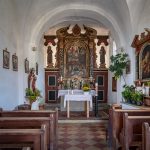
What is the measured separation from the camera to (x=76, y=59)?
15.4 metres

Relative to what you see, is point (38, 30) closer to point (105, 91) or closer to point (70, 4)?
point (70, 4)

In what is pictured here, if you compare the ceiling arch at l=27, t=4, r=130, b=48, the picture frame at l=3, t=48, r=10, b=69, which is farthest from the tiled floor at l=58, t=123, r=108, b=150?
the ceiling arch at l=27, t=4, r=130, b=48

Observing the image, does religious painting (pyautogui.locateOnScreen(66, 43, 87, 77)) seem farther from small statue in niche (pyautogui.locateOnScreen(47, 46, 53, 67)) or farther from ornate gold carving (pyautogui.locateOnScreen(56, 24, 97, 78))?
small statue in niche (pyautogui.locateOnScreen(47, 46, 53, 67))

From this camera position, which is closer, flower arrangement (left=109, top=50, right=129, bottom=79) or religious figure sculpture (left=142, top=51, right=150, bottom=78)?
religious figure sculpture (left=142, top=51, right=150, bottom=78)

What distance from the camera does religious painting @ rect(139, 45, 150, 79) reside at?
7.69m

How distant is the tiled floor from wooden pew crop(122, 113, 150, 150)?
145 centimetres

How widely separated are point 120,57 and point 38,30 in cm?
377

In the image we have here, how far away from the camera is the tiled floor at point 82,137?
576 centimetres

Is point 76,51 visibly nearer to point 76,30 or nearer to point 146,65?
point 76,30

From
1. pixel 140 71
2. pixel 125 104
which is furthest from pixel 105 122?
pixel 140 71

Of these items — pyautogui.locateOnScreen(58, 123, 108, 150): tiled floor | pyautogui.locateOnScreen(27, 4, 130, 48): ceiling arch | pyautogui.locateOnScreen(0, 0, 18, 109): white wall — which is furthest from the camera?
pyautogui.locateOnScreen(27, 4, 130, 48): ceiling arch

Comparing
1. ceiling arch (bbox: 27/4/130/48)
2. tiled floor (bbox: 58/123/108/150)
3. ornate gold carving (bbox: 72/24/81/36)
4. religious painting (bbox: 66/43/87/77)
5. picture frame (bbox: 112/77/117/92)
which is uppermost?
ornate gold carving (bbox: 72/24/81/36)

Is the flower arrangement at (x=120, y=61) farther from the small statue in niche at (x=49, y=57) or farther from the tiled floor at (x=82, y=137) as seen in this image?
the small statue in niche at (x=49, y=57)

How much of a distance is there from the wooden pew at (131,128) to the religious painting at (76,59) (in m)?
11.0
